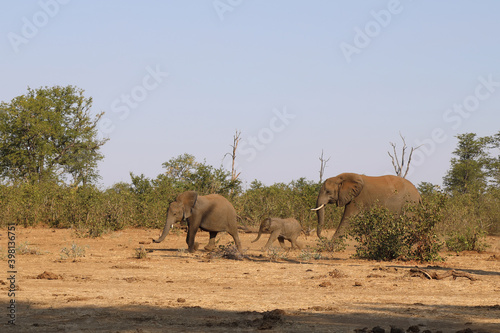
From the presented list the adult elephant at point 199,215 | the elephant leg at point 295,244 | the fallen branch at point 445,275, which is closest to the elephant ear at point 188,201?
the adult elephant at point 199,215

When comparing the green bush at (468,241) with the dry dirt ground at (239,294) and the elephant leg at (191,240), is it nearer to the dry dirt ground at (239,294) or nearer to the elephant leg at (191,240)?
the dry dirt ground at (239,294)

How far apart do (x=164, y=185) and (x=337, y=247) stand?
1337cm

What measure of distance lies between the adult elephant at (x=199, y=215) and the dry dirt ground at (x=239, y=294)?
1.01 m

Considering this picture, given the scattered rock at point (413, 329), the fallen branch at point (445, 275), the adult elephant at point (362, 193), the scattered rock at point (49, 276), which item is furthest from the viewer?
the adult elephant at point (362, 193)

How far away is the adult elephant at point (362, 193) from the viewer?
17.7 meters

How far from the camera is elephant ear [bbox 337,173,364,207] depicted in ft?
60.1

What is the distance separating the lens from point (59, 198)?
27.1 metres

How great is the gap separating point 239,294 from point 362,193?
9347mm

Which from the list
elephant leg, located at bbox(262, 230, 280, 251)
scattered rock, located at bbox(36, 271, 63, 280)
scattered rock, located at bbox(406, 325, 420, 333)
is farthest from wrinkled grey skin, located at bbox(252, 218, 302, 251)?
scattered rock, located at bbox(406, 325, 420, 333)

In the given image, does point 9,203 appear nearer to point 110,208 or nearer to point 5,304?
point 110,208

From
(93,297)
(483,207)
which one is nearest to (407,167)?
(483,207)

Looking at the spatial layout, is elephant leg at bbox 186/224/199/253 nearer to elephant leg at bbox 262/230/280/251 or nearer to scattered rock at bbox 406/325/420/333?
elephant leg at bbox 262/230/280/251

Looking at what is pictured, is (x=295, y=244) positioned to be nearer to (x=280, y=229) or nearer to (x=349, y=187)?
(x=280, y=229)

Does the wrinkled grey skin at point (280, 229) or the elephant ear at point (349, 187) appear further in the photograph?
the elephant ear at point (349, 187)
